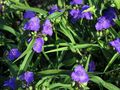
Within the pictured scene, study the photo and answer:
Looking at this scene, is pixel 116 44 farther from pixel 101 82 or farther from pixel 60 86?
pixel 60 86

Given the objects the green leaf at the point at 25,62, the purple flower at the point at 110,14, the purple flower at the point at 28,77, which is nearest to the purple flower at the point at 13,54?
the green leaf at the point at 25,62

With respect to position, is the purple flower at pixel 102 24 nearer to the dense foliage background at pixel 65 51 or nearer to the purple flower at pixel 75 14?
the dense foliage background at pixel 65 51

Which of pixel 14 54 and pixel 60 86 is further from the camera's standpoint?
pixel 14 54

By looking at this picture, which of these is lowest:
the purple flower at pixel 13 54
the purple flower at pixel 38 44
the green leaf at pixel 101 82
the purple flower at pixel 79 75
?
the green leaf at pixel 101 82

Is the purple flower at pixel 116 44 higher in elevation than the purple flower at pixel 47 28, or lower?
lower

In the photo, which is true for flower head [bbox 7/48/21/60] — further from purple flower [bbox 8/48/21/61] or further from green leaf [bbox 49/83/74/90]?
green leaf [bbox 49/83/74/90]

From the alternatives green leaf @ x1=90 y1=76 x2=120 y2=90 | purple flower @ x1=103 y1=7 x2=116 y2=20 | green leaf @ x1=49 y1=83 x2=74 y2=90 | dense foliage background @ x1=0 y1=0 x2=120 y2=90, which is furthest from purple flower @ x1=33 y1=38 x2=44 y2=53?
purple flower @ x1=103 y1=7 x2=116 y2=20

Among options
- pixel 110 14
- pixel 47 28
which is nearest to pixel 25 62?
pixel 47 28
